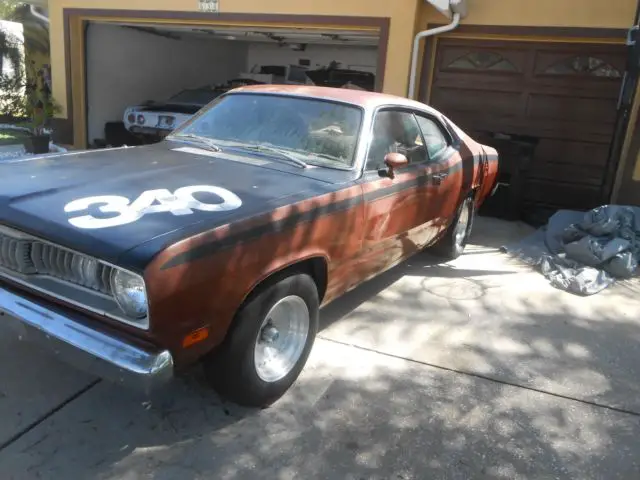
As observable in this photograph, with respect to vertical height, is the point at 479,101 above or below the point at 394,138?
above

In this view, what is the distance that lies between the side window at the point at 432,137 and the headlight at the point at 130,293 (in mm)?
2933

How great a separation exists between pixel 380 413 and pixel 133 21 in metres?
8.52

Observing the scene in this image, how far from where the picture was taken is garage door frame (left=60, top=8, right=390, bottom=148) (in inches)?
308

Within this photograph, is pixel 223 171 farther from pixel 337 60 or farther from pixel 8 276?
pixel 337 60

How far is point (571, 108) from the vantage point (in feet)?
25.8

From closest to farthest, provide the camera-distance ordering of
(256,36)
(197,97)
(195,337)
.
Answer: (195,337)
(197,97)
(256,36)

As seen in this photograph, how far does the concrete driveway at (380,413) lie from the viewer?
8.58ft

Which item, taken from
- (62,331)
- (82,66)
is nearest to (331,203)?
(62,331)

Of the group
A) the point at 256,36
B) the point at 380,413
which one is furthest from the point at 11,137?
the point at 380,413

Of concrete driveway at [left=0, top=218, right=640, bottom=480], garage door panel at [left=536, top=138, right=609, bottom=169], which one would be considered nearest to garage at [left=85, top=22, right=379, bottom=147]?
garage door panel at [left=536, top=138, right=609, bottom=169]

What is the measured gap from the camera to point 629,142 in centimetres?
725

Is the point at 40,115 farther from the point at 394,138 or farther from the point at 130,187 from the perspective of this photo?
the point at 130,187

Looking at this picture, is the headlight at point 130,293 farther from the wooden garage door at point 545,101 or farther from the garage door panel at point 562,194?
the garage door panel at point 562,194

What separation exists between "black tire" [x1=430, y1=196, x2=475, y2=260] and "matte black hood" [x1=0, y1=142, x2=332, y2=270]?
2481 millimetres
